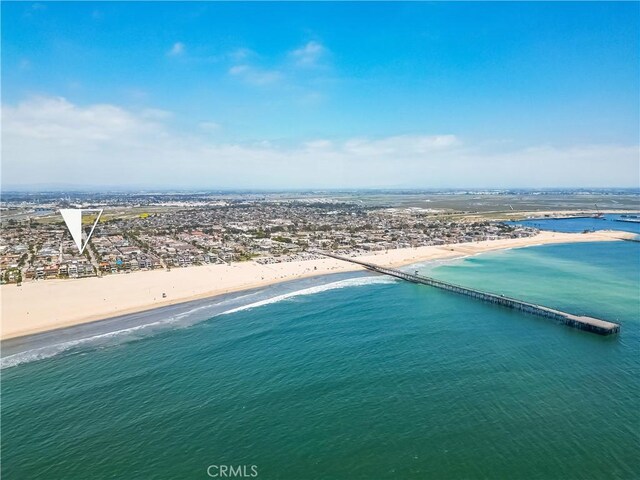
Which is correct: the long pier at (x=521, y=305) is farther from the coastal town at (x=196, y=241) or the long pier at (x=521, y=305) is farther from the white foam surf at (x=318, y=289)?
the coastal town at (x=196, y=241)

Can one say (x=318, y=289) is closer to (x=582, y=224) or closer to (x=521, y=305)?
(x=521, y=305)

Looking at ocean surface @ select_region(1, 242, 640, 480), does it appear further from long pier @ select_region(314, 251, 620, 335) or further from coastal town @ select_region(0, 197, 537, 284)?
coastal town @ select_region(0, 197, 537, 284)

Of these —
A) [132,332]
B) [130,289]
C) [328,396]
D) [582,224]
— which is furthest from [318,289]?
[582,224]

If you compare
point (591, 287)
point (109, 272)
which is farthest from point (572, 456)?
point (109, 272)

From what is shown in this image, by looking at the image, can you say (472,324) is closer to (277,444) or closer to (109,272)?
(277,444)

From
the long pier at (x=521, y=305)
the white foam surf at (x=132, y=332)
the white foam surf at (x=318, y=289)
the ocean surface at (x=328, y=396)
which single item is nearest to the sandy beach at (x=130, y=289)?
the ocean surface at (x=328, y=396)
